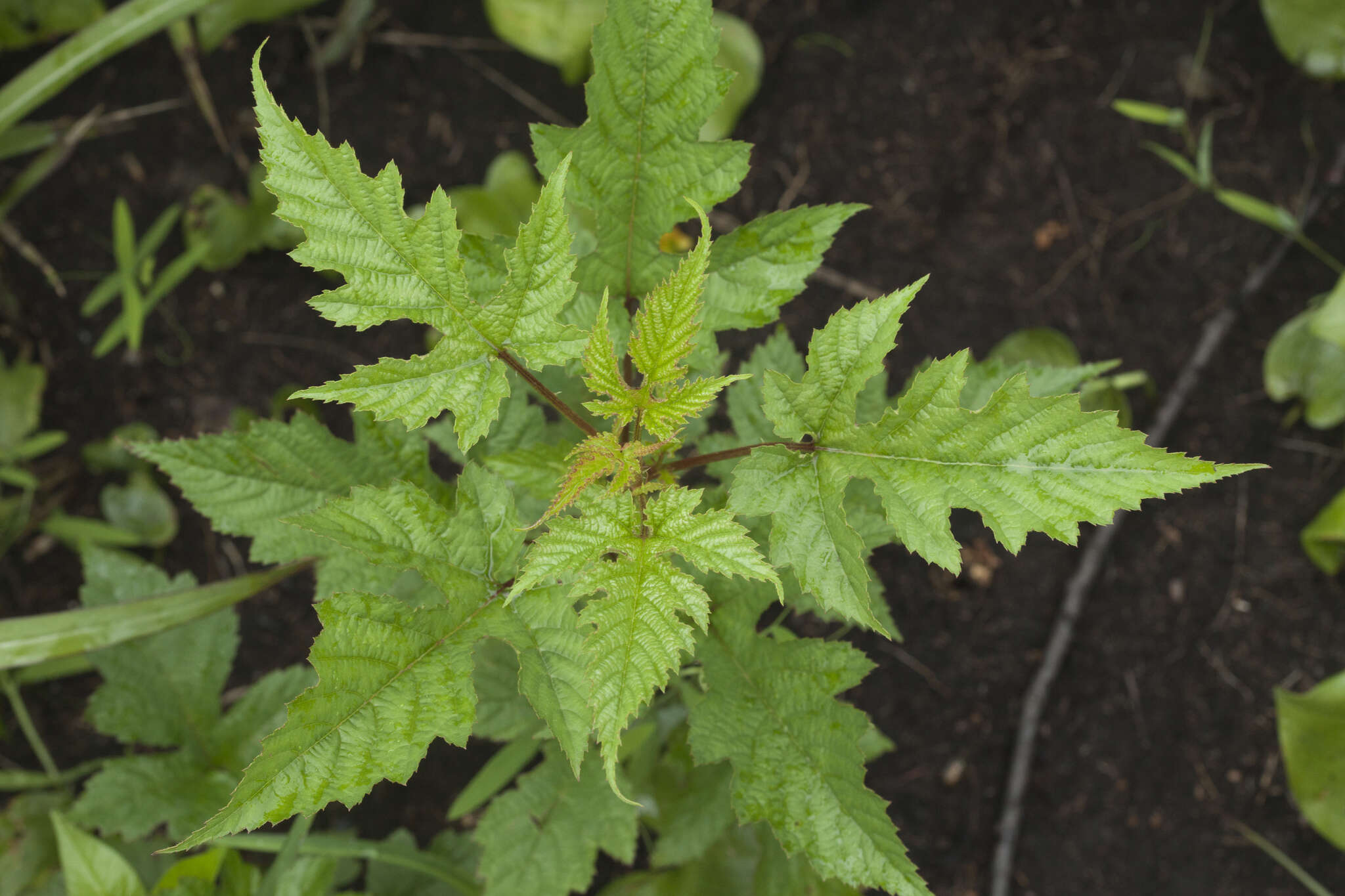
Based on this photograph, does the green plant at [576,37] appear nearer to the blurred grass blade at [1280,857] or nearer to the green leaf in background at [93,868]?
the green leaf in background at [93,868]

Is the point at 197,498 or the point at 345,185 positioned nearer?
the point at 345,185

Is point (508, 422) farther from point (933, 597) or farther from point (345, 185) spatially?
point (933, 597)

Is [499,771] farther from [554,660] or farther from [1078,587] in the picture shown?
[1078,587]

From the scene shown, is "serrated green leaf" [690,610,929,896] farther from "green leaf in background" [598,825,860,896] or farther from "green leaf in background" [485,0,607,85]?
"green leaf in background" [485,0,607,85]

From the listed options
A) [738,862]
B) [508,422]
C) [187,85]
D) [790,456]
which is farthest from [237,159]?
[738,862]

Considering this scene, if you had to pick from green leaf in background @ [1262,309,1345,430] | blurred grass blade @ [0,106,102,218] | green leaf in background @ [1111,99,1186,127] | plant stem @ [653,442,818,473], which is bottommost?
green leaf in background @ [1262,309,1345,430]

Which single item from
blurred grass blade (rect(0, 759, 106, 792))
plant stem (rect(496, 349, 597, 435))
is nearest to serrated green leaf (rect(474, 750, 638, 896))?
plant stem (rect(496, 349, 597, 435))
